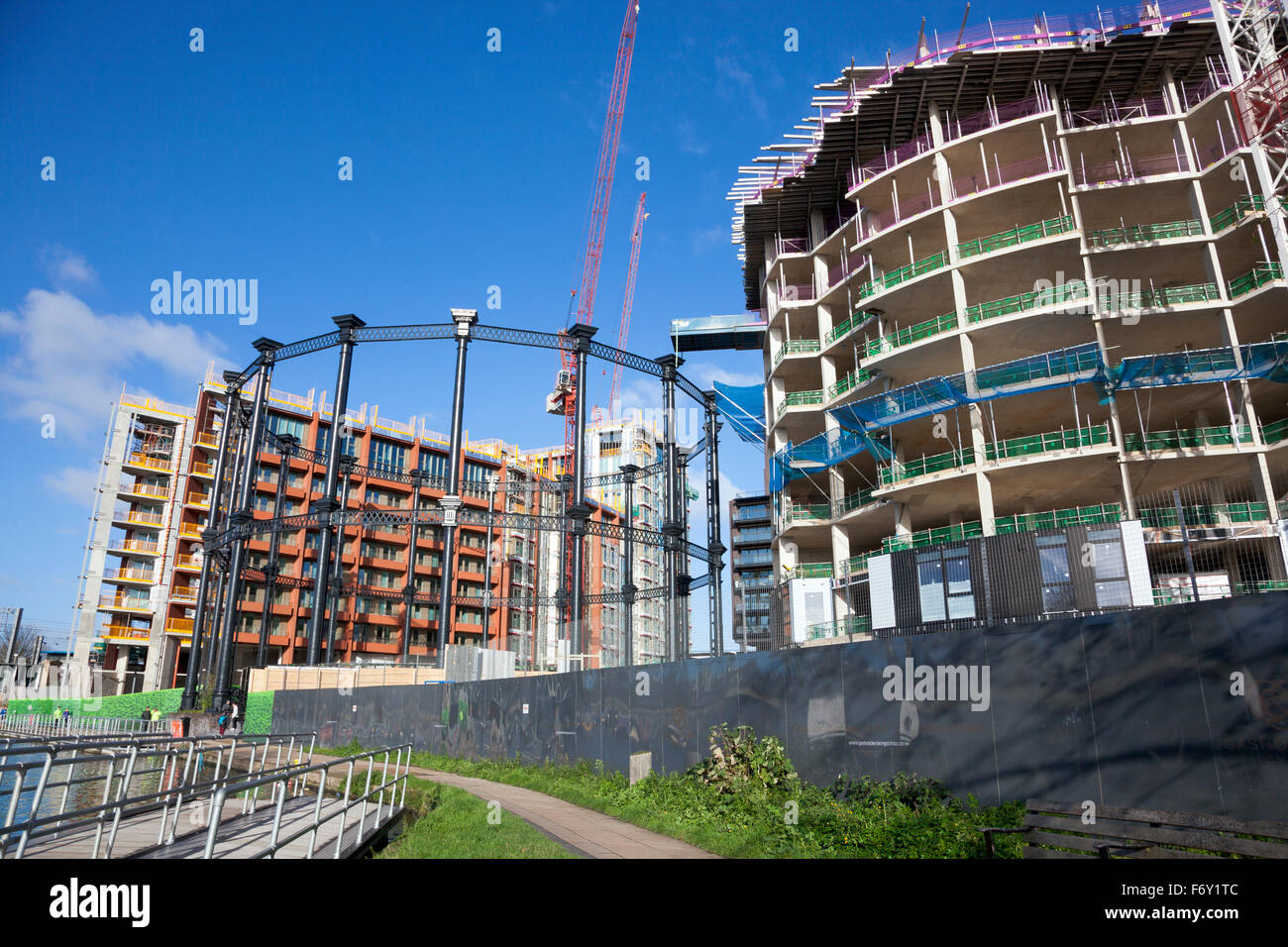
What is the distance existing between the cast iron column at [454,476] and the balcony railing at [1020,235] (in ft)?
77.7

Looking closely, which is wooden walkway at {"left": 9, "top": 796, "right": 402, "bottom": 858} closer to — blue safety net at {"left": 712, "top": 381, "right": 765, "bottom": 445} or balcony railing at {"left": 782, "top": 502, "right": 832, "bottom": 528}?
balcony railing at {"left": 782, "top": 502, "right": 832, "bottom": 528}

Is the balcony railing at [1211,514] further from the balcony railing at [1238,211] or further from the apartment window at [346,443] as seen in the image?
the apartment window at [346,443]

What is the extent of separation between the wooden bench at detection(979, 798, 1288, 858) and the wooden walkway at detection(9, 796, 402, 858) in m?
8.31

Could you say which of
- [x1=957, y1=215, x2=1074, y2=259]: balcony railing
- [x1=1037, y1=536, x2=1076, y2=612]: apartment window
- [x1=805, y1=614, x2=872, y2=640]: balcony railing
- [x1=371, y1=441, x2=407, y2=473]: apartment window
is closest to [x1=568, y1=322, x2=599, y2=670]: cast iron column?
[x1=805, y1=614, x2=872, y2=640]: balcony railing

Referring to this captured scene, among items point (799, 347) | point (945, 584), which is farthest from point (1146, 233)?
point (945, 584)

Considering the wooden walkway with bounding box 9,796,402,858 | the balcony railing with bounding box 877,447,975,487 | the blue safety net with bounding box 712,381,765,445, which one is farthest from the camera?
the blue safety net with bounding box 712,381,765,445

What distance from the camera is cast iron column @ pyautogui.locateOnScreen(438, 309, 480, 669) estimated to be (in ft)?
112

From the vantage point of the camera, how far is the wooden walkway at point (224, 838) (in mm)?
8406

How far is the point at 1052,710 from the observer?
1079cm

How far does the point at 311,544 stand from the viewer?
67.2 metres

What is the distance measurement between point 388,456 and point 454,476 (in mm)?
42230
